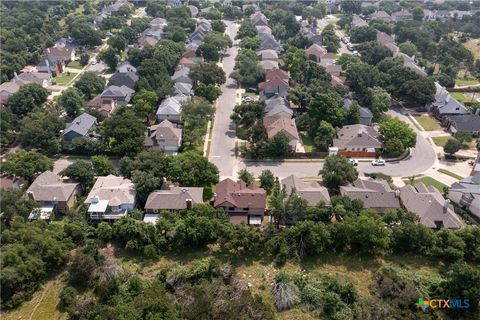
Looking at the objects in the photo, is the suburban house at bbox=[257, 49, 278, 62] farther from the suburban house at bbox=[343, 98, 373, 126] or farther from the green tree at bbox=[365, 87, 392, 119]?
the suburban house at bbox=[343, 98, 373, 126]

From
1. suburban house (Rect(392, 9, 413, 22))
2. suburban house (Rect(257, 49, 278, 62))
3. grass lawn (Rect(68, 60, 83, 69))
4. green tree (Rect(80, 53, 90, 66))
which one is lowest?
grass lawn (Rect(68, 60, 83, 69))

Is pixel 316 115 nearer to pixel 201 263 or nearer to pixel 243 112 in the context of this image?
pixel 243 112

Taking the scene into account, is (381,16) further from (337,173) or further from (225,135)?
(337,173)

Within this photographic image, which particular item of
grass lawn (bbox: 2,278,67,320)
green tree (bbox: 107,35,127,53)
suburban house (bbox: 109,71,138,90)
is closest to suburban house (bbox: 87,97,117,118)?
suburban house (bbox: 109,71,138,90)

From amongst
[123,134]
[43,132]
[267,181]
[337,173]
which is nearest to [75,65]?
[43,132]

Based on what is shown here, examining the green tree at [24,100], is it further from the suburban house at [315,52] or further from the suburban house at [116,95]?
the suburban house at [315,52]

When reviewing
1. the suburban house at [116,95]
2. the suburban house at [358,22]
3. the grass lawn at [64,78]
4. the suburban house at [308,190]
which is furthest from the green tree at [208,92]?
the suburban house at [358,22]
